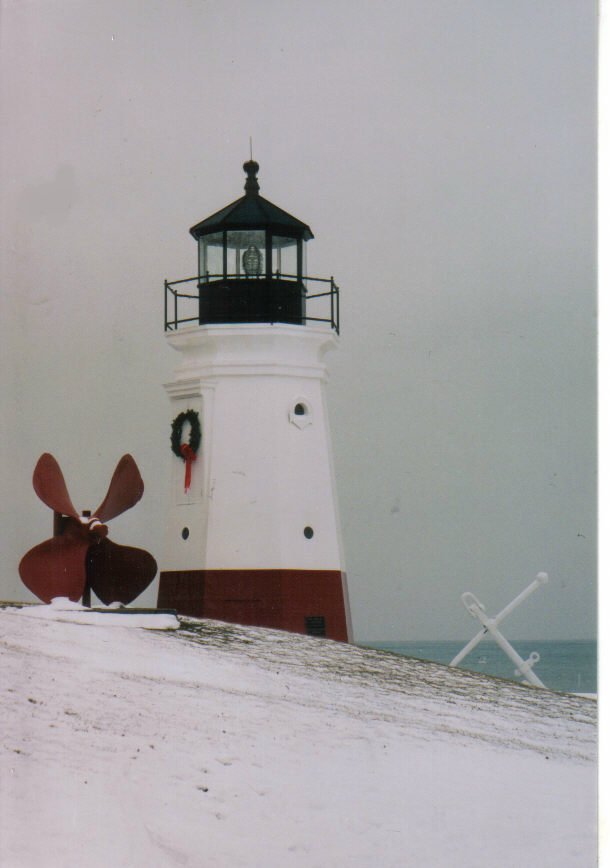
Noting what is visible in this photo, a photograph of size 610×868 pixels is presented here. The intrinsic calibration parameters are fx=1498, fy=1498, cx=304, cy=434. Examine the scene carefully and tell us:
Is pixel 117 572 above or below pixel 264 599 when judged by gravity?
above

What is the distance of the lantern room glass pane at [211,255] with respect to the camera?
1670 centimetres

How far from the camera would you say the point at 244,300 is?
1650 cm

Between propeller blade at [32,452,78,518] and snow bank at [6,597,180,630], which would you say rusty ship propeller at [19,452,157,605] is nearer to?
propeller blade at [32,452,78,518]

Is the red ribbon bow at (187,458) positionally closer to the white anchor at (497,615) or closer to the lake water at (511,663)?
the white anchor at (497,615)

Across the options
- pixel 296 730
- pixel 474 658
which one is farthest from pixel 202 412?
pixel 474 658

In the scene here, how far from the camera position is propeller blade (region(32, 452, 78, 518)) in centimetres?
1504

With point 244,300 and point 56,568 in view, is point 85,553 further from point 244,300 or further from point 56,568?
point 244,300

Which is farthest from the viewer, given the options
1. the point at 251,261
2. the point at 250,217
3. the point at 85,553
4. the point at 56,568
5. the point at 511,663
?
the point at 511,663

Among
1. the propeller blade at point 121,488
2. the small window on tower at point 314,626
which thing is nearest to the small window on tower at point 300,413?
the propeller blade at point 121,488

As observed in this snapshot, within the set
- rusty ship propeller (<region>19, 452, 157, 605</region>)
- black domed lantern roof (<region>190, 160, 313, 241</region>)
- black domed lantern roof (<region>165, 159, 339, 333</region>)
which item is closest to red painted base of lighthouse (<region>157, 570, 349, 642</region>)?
rusty ship propeller (<region>19, 452, 157, 605</region>)

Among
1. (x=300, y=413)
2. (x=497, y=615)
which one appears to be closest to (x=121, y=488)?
(x=300, y=413)

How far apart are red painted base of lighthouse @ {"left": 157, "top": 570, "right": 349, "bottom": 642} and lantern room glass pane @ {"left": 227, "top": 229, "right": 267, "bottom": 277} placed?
3.37m

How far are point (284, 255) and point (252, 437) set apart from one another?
2152mm

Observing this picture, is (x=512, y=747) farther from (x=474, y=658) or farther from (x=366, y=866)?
(x=474, y=658)
